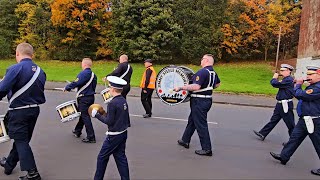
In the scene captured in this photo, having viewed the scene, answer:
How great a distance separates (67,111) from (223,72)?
822 inches

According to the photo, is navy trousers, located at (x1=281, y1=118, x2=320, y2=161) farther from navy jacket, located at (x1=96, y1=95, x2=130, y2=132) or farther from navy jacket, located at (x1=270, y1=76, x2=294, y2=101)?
navy jacket, located at (x1=96, y1=95, x2=130, y2=132)

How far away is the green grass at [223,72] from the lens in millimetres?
20500

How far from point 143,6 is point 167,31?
2934 millimetres

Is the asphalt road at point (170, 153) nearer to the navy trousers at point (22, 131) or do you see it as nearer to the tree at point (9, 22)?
the navy trousers at point (22, 131)

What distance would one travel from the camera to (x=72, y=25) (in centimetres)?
3150

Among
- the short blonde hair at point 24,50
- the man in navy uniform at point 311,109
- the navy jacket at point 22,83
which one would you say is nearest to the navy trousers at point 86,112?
the navy jacket at point 22,83

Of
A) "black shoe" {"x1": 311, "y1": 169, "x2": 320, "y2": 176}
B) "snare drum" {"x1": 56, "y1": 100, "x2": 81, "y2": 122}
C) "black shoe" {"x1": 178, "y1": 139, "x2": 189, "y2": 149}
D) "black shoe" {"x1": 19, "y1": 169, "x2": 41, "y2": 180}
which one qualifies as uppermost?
"snare drum" {"x1": 56, "y1": 100, "x2": 81, "y2": 122}

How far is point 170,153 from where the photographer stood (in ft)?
22.7

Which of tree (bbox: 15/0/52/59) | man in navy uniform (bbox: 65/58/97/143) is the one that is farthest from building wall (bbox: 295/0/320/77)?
tree (bbox: 15/0/52/59)

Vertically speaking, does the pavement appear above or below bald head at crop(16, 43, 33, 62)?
below

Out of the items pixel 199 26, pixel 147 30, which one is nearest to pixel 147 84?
pixel 147 30

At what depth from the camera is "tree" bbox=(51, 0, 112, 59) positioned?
104 ft

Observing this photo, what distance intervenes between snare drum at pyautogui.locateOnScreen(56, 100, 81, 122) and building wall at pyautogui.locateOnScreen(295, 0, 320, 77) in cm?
1748

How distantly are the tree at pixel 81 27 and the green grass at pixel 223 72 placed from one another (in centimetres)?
147
